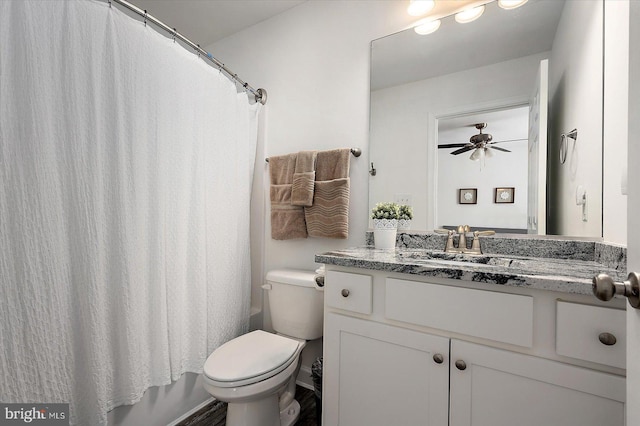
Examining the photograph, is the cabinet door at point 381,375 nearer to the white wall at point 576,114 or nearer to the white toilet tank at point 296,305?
the white toilet tank at point 296,305

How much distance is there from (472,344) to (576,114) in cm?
102

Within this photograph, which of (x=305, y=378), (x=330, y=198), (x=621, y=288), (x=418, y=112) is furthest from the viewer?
(x=305, y=378)

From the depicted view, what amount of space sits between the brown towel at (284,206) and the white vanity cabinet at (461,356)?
0.67 meters

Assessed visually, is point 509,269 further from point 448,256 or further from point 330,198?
point 330,198

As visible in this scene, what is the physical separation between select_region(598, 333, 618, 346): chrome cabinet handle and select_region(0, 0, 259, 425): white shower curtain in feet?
4.96

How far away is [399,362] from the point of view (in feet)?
3.18

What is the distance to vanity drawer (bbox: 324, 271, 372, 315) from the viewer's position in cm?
104

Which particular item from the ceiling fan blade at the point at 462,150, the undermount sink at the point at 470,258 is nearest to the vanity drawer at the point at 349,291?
the undermount sink at the point at 470,258

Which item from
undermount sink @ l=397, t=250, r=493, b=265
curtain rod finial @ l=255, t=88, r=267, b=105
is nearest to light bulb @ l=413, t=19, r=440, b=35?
curtain rod finial @ l=255, t=88, r=267, b=105

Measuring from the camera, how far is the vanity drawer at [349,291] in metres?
1.04

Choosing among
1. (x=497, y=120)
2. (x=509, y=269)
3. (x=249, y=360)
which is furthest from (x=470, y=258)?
(x=249, y=360)

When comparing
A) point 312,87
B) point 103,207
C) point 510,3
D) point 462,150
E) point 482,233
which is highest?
point 510,3

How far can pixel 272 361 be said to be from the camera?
4.00ft

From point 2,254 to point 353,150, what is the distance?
148 centimetres
